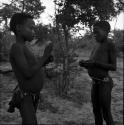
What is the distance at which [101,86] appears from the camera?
372 centimetres

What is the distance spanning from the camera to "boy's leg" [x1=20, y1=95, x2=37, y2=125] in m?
2.73

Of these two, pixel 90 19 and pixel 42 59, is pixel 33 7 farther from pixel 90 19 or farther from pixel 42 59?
pixel 42 59

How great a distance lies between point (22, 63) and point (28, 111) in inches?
19.1

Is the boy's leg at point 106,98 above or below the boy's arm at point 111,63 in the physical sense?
below

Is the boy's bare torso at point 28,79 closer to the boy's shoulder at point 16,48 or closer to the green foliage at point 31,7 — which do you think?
the boy's shoulder at point 16,48

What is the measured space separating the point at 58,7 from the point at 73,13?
39cm

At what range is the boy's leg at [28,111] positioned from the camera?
2727mm

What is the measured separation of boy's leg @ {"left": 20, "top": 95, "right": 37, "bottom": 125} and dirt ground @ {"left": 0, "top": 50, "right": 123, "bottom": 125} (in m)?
2.41

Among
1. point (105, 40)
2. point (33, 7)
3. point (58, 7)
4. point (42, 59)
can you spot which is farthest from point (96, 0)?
point (42, 59)

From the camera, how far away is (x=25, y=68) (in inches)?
104

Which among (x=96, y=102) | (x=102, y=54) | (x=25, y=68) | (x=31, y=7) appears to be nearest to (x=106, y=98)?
(x=96, y=102)

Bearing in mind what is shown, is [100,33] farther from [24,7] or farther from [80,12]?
[24,7]

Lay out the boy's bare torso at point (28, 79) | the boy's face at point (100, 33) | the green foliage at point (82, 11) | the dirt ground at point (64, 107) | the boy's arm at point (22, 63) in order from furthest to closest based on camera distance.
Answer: the green foliage at point (82, 11) < the dirt ground at point (64, 107) < the boy's face at point (100, 33) < the boy's bare torso at point (28, 79) < the boy's arm at point (22, 63)

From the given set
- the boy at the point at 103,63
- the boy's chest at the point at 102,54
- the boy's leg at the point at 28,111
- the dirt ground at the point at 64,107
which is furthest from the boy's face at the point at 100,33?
the dirt ground at the point at 64,107
